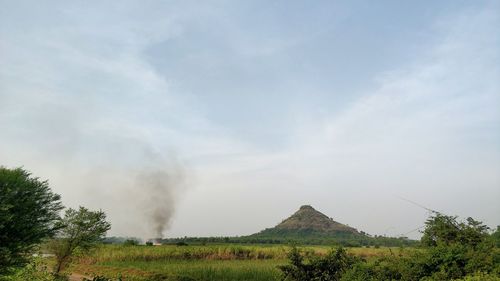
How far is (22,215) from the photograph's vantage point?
13.4 metres

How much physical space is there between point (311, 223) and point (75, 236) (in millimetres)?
138290

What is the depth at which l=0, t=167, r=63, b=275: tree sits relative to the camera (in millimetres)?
12875

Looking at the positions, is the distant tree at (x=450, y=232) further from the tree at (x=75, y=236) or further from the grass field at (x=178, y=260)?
the tree at (x=75, y=236)

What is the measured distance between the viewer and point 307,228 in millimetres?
152000

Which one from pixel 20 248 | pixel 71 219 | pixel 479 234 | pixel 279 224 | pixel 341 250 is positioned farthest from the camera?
pixel 279 224

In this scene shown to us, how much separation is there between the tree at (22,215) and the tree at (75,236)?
990cm

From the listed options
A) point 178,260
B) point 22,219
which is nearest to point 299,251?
point 22,219

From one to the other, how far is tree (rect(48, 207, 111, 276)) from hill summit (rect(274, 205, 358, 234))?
132 metres

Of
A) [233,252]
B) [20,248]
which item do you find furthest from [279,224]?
[20,248]

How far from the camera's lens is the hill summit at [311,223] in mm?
152000

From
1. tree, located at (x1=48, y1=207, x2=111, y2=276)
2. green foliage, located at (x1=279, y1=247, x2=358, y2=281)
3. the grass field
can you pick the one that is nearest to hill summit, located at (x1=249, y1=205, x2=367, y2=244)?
the grass field

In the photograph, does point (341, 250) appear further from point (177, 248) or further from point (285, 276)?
point (177, 248)

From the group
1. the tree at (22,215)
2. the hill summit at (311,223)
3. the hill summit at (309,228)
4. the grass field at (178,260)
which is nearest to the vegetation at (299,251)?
the tree at (22,215)

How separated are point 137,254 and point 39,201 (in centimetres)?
2692
